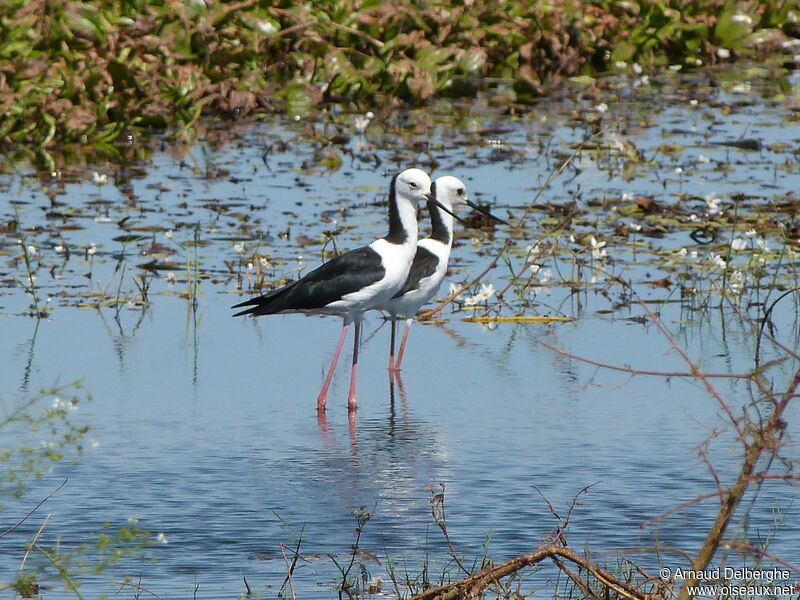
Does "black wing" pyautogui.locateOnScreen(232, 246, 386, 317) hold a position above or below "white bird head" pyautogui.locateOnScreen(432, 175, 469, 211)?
below

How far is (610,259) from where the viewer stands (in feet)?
34.8

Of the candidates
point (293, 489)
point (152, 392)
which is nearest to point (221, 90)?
point (152, 392)

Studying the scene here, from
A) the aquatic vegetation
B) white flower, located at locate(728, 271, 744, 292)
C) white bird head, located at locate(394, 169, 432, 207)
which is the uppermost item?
the aquatic vegetation

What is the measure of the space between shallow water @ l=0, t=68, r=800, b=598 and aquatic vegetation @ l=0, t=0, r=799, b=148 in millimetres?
1703

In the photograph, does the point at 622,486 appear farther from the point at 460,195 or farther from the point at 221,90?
the point at 221,90

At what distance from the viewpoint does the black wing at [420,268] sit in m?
8.63

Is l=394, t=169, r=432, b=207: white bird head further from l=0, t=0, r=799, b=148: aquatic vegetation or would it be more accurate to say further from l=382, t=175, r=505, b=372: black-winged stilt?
l=0, t=0, r=799, b=148: aquatic vegetation

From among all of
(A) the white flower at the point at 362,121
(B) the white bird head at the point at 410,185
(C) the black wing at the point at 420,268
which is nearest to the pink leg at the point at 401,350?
(C) the black wing at the point at 420,268

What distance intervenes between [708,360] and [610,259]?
233 centimetres

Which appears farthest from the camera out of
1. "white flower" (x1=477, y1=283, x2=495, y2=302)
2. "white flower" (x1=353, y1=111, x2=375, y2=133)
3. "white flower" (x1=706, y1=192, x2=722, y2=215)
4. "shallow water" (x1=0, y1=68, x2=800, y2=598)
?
"white flower" (x1=353, y1=111, x2=375, y2=133)

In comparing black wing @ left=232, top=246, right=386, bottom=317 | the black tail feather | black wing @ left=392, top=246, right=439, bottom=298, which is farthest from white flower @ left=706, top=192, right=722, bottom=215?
the black tail feather

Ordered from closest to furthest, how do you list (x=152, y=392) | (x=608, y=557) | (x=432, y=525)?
(x=608, y=557) → (x=432, y=525) → (x=152, y=392)

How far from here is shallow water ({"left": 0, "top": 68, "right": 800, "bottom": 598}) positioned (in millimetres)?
5613

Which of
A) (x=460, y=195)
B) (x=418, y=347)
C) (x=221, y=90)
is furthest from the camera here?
(x=221, y=90)
